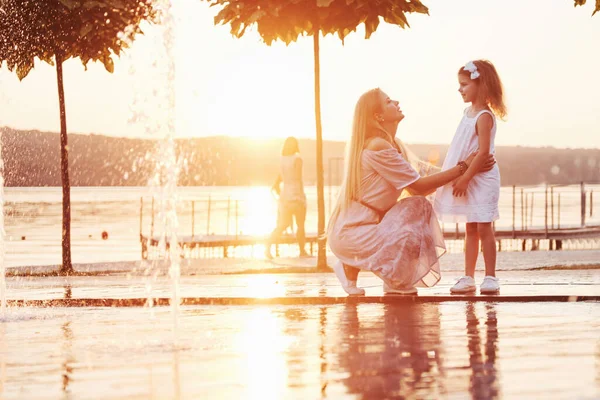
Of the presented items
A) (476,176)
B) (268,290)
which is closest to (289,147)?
(268,290)

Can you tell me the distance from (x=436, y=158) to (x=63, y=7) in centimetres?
667

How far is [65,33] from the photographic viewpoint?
17.4 metres

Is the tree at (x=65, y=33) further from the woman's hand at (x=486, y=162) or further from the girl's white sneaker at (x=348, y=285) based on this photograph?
the woman's hand at (x=486, y=162)

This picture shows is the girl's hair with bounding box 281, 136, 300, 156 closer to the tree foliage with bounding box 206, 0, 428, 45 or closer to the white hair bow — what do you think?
the tree foliage with bounding box 206, 0, 428, 45

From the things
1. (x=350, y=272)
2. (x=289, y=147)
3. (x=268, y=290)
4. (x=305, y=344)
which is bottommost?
(x=268, y=290)

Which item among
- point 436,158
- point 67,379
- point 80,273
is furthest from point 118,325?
point 80,273

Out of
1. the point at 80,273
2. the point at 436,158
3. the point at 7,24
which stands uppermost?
the point at 7,24

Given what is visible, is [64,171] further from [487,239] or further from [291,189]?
[487,239]

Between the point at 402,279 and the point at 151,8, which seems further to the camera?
the point at 151,8

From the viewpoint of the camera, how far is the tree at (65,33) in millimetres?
16969

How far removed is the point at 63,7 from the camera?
16.9 m

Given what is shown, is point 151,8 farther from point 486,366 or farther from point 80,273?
point 486,366

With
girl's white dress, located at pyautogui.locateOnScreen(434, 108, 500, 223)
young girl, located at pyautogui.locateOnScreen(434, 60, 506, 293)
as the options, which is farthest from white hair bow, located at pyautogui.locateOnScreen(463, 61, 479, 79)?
girl's white dress, located at pyautogui.locateOnScreen(434, 108, 500, 223)

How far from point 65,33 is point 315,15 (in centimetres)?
374
